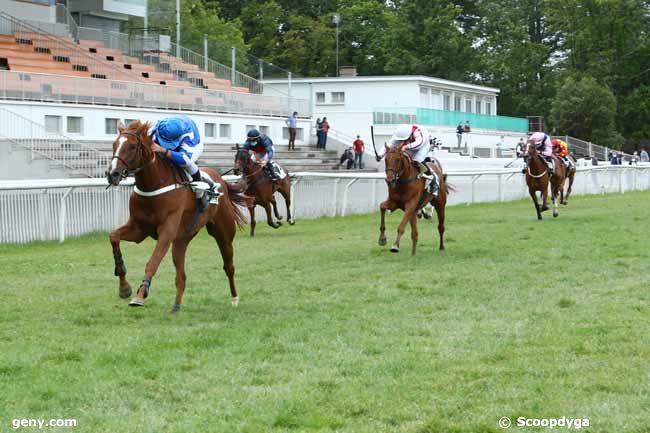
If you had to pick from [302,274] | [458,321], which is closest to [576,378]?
[458,321]

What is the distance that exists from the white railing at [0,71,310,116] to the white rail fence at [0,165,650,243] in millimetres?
8239

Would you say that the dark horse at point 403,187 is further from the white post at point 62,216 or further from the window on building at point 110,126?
the window on building at point 110,126

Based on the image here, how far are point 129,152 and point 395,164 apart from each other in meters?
6.64

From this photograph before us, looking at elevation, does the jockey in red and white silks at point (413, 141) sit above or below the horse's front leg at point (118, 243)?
above

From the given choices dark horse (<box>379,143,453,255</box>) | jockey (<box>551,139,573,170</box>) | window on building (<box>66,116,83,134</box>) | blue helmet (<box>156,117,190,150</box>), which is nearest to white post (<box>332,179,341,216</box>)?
jockey (<box>551,139,573,170</box>)

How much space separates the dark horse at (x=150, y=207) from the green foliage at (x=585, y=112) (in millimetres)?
58591

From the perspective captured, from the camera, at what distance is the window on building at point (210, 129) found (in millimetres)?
36281

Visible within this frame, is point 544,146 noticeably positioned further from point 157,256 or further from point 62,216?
point 157,256

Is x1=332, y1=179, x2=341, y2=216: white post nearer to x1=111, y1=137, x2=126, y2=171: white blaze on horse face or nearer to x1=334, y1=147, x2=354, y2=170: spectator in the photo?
x1=334, y1=147, x2=354, y2=170: spectator

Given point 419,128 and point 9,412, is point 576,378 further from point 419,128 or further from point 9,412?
point 419,128

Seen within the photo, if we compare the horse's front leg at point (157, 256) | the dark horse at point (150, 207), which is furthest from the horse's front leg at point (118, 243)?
the horse's front leg at point (157, 256)

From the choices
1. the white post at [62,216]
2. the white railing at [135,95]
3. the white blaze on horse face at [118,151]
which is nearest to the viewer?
the white blaze on horse face at [118,151]

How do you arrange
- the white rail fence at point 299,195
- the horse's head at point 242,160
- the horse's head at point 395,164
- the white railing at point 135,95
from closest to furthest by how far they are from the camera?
the horse's head at point 395,164 → the white rail fence at point 299,195 → the horse's head at point 242,160 → the white railing at point 135,95

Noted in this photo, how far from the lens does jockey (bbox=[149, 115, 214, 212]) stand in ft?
35.0
